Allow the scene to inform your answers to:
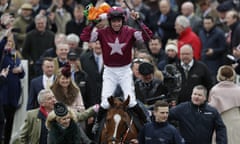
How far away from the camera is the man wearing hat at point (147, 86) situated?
653 inches

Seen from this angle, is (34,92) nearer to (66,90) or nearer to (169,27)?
(66,90)

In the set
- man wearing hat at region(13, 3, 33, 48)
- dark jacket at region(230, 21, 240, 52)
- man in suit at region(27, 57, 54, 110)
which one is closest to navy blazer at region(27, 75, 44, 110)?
man in suit at region(27, 57, 54, 110)

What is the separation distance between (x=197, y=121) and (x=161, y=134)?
1156mm

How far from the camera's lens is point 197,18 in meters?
21.6

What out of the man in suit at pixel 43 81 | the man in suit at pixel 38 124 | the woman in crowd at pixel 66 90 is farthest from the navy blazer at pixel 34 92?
the man in suit at pixel 38 124

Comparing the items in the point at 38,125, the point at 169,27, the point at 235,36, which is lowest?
the point at 38,125

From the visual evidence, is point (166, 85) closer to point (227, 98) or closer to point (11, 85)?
point (227, 98)

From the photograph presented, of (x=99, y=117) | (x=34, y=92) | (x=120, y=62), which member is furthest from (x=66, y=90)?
(x=120, y=62)

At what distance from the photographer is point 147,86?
16.7m

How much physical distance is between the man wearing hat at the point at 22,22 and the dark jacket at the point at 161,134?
7.75 meters

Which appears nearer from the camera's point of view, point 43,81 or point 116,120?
point 116,120

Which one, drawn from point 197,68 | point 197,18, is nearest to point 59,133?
point 197,68

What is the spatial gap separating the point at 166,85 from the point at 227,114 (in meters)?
1.38

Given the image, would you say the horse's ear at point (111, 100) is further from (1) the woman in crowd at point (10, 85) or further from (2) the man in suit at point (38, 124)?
(1) the woman in crowd at point (10, 85)
